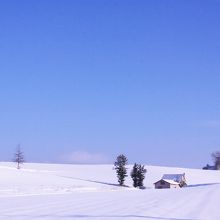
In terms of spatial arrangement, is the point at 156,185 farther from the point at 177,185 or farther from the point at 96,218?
the point at 96,218

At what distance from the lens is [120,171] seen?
10456cm

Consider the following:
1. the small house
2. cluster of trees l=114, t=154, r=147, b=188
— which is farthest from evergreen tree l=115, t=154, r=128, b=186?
the small house

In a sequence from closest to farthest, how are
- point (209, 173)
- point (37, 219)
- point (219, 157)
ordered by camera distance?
1. point (37, 219)
2. point (209, 173)
3. point (219, 157)

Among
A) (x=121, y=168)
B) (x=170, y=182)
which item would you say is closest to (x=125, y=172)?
(x=121, y=168)

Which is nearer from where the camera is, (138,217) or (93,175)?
(138,217)

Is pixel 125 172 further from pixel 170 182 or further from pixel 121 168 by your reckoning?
pixel 170 182

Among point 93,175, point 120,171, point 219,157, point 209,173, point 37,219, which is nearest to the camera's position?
point 37,219

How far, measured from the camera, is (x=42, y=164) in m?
160

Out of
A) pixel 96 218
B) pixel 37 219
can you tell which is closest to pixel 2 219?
pixel 37 219

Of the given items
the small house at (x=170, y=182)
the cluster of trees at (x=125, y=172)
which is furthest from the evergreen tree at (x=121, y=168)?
the small house at (x=170, y=182)

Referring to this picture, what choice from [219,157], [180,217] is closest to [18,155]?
[219,157]

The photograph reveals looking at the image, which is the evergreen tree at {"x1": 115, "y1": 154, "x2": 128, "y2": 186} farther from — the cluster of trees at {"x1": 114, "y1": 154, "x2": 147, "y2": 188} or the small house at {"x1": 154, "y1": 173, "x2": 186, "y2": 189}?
the small house at {"x1": 154, "y1": 173, "x2": 186, "y2": 189}

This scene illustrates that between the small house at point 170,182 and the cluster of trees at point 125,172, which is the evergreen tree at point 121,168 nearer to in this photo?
the cluster of trees at point 125,172

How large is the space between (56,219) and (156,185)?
9206cm
